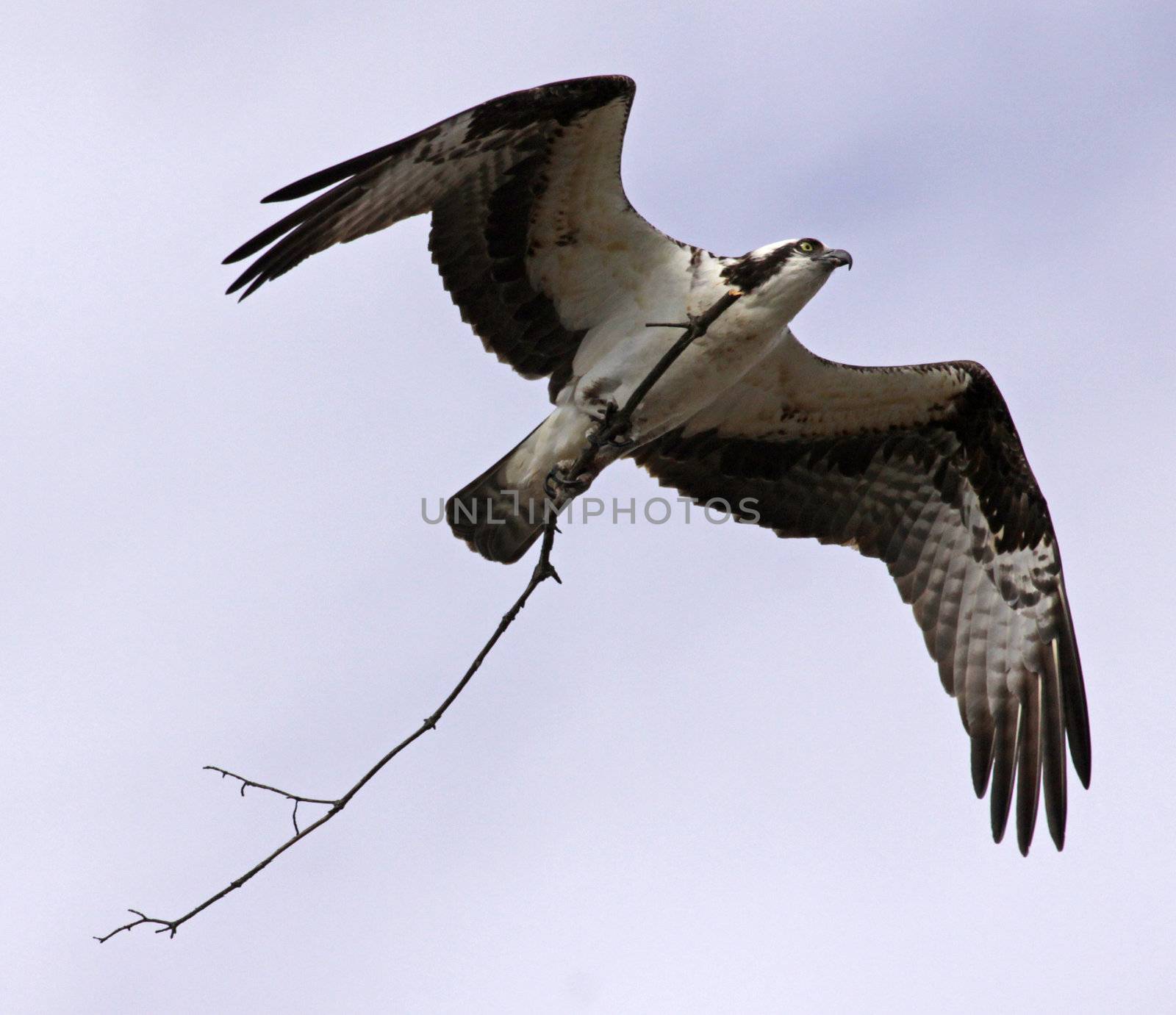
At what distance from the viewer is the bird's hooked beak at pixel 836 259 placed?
663 centimetres

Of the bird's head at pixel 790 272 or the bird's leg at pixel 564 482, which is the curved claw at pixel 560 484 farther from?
the bird's head at pixel 790 272

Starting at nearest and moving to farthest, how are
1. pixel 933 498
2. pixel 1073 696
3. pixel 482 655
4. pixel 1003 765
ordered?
pixel 482 655
pixel 1003 765
pixel 1073 696
pixel 933 498

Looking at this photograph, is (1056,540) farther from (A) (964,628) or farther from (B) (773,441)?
(B) (773,441)

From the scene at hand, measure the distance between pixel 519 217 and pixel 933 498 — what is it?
3.20 m

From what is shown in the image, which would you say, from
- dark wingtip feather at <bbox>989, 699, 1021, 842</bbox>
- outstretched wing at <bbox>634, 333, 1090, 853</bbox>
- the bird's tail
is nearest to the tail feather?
the bird's tail

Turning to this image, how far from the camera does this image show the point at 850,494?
845 cm

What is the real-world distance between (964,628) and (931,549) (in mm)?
527

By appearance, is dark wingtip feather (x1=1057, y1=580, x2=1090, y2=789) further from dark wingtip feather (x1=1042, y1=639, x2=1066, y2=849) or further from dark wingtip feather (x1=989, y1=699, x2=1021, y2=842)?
dark wingtip feather (x1=989, y1=699, x2=1021, y2=842)

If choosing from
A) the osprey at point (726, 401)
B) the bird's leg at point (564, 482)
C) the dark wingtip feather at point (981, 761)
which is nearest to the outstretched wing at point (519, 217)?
the osprey at point (726, 401)

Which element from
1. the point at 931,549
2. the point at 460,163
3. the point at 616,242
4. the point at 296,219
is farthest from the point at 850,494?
the point at 296,219

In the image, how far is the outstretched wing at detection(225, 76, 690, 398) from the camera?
632cm

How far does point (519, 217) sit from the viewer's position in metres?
7.02

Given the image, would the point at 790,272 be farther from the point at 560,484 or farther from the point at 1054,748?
the point at 1054,748

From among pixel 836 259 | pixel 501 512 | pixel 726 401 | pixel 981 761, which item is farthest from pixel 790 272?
pixel 981 761
